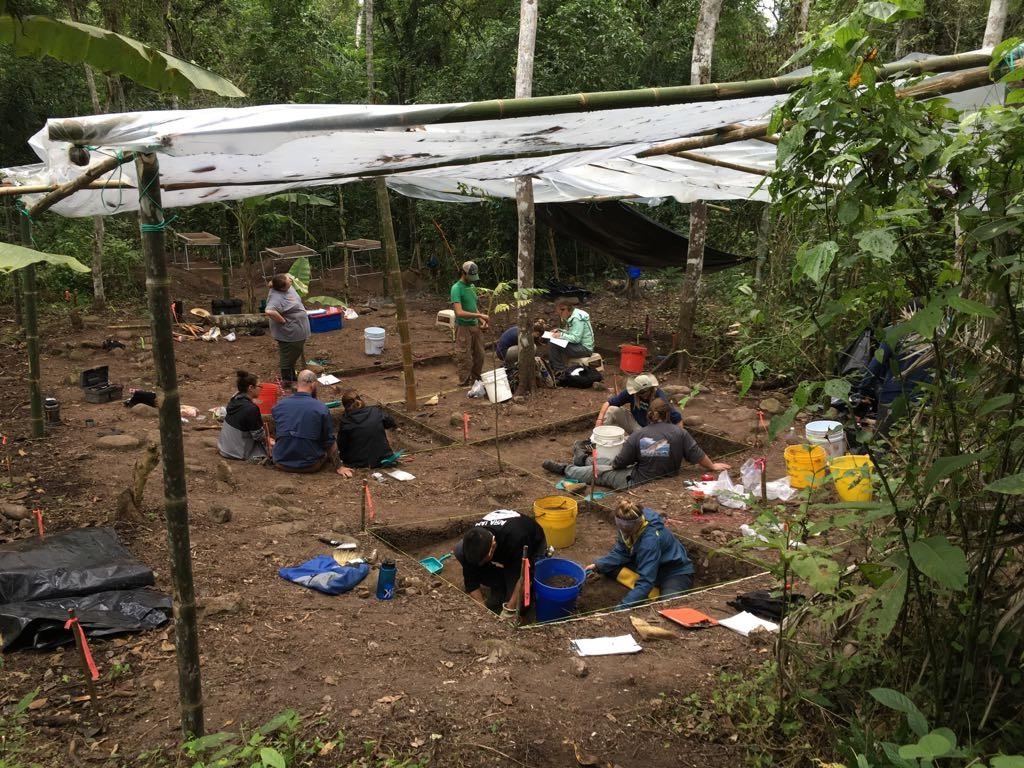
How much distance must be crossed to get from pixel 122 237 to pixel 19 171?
984 centimetres

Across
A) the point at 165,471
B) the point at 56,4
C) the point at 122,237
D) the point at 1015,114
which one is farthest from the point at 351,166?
the point at 122,237

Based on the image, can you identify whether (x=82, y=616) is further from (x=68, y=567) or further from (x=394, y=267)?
(x=394, y=267)

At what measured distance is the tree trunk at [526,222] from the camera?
314 inches

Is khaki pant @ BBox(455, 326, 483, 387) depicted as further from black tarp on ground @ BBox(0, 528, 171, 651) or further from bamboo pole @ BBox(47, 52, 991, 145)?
bamboo pole @ BBox(47, 52, 991, 145)

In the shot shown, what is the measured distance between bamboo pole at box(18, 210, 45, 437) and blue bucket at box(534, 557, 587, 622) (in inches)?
184

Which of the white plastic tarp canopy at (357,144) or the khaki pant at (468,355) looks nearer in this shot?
the white plastic tarp canopy at (357,144)

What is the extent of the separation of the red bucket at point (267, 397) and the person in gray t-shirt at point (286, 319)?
0.77m

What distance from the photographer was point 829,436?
6395 mm

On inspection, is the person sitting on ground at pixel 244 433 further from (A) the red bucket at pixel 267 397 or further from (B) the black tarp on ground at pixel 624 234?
(B) the black tarp on ground at pixel 624 234

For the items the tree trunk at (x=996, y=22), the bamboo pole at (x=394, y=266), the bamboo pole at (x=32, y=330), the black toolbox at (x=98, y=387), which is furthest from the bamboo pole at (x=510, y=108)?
the black toolbox at (x=98, y=387)

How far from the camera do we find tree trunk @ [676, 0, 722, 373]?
766 centimetres

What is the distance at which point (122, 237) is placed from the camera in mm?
16797

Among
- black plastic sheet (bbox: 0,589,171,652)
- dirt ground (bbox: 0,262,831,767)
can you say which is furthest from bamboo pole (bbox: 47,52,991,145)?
black plastic sheet (bbox: 0,589,171,652)

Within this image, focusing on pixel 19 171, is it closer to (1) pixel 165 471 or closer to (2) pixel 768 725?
(1) pixel 165 471
